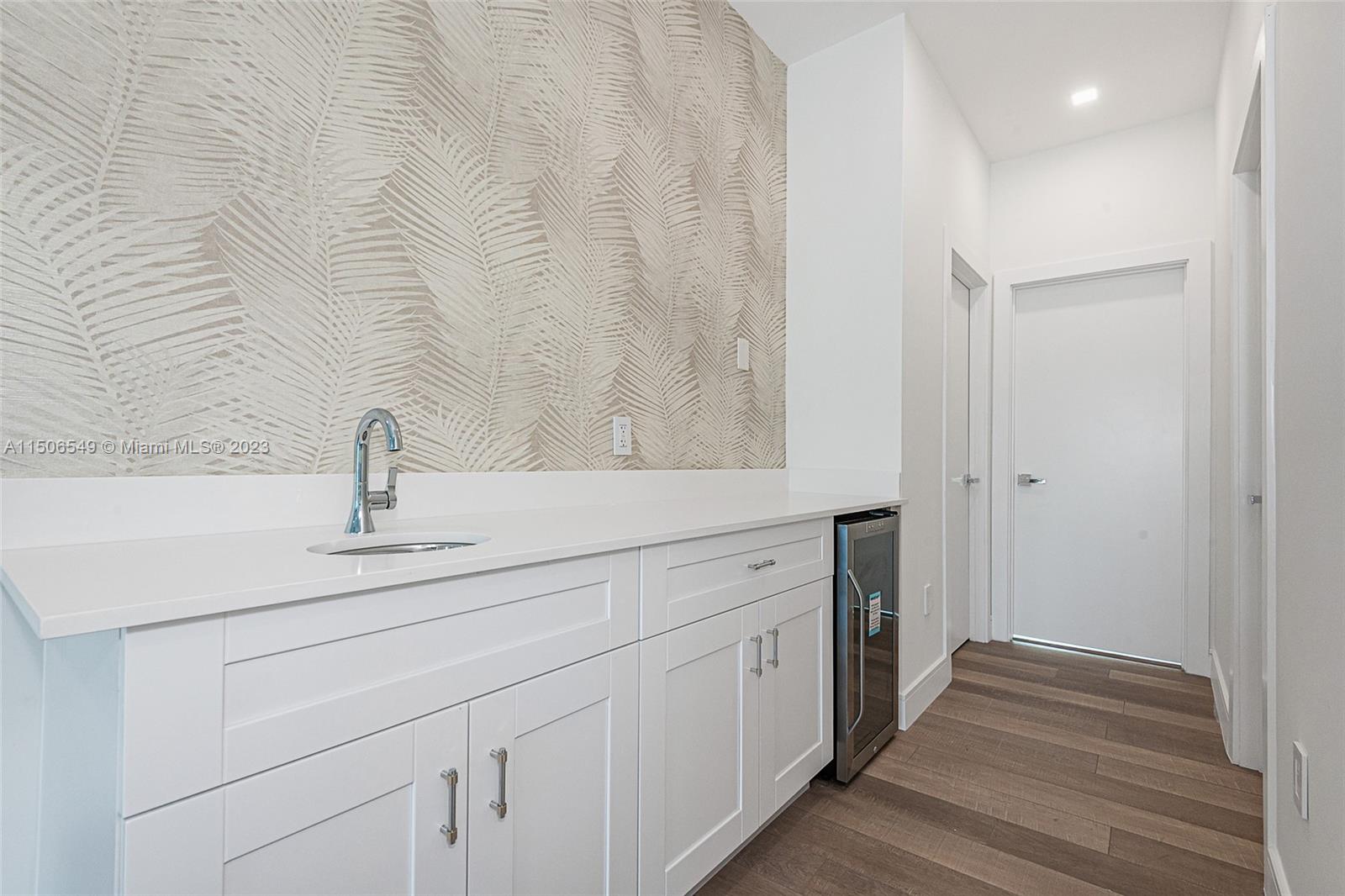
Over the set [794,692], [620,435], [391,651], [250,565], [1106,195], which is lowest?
[794,692]

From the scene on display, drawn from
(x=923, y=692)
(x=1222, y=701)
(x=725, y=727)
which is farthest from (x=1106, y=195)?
(x=725, y=727)

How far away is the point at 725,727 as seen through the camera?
1495 millimetres

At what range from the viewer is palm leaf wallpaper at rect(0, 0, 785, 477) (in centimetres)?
102

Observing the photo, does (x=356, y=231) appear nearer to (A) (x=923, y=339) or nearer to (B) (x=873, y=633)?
(B) (x=873, y=633)

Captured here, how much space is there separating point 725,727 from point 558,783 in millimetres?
525

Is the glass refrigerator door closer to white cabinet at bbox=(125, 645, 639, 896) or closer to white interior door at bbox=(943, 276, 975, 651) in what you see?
white interior door at bbox=(943, 276, 975, 651)

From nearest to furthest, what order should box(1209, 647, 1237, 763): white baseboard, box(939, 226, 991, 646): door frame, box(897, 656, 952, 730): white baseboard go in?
box(1209, 647, 1237, 763): white baseboard, box(897, 656, 952, 730): white baseboard, box(939, 226, 991, 646): door frame

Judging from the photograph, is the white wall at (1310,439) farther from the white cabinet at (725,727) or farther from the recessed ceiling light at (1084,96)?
the recessed ceiling light at (1084,96)

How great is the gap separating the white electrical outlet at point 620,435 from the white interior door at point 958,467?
1.73 m

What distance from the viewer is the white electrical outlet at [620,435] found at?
6.49ft

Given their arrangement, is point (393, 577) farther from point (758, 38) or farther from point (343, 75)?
point (758, 38)

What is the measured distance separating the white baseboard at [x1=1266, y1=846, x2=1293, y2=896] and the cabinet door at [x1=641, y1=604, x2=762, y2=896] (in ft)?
3.62

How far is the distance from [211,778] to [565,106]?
178 cm

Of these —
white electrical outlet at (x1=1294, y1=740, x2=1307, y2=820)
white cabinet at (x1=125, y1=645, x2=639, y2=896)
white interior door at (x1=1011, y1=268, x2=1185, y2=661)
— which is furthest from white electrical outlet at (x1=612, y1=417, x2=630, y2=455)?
white interior door at (x1=1011, y1=268, x2=1185, y2=661)
